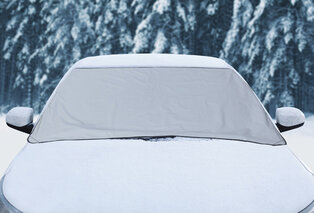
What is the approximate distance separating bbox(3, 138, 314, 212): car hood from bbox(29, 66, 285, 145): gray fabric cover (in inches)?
10.9

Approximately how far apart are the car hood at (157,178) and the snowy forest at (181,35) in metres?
19.5

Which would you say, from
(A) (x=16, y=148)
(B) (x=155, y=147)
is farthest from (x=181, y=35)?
(B) (x=155, y=147)

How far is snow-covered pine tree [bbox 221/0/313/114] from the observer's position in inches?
884

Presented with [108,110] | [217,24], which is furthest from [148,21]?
[108,110]

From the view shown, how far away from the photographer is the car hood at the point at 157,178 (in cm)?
240

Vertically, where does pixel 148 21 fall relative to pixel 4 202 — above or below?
below

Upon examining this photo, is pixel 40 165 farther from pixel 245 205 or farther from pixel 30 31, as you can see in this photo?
pixel 30 31

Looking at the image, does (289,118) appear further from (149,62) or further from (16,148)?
(16,148)

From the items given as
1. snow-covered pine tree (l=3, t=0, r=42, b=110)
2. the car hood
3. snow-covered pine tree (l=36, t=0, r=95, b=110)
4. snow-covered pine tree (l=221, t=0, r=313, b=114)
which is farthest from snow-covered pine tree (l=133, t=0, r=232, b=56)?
the car hood

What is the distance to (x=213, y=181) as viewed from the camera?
257cm

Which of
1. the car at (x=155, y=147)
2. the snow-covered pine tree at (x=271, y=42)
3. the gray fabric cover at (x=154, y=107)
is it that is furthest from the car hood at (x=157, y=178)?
the snow-covered pine tree at (x=271, y=42)

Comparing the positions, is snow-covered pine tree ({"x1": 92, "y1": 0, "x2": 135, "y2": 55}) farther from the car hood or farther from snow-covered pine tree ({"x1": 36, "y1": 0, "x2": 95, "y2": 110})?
the car hood

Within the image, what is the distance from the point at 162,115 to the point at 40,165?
107 centimetres

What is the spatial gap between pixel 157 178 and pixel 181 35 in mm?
26703
